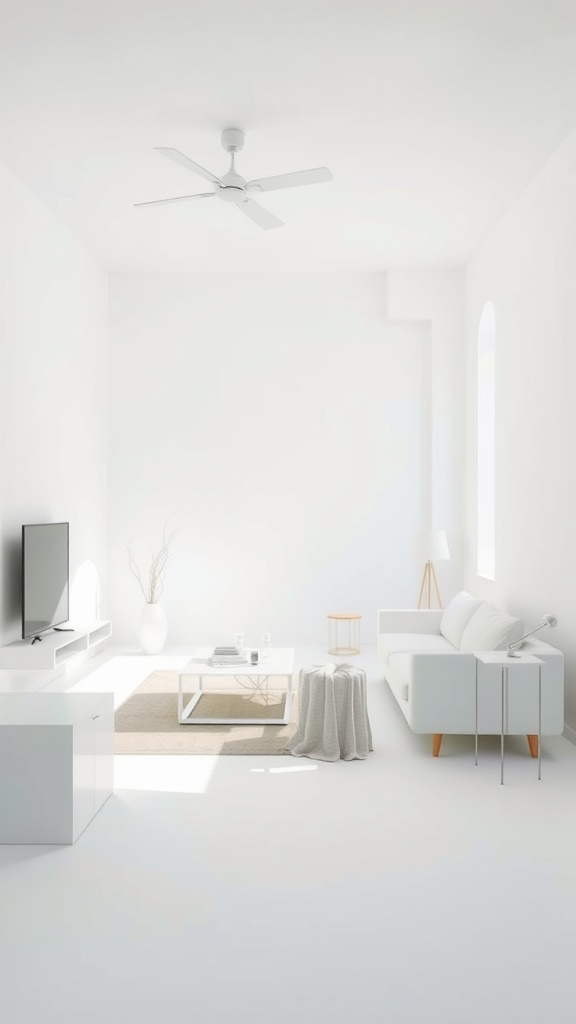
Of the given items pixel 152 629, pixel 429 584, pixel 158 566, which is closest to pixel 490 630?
pixel 429 584

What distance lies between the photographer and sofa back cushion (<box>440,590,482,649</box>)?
602cm

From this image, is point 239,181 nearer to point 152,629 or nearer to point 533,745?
point 533,745

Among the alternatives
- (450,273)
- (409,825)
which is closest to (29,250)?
(450,273)

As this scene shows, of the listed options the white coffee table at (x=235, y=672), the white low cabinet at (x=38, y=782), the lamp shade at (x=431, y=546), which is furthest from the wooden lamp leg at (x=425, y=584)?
the white low cabinet at (x=38, y=782)

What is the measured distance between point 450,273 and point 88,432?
3807mm

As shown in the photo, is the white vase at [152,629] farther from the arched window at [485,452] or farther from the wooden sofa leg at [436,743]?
the wooden sofa leg at [436,743]

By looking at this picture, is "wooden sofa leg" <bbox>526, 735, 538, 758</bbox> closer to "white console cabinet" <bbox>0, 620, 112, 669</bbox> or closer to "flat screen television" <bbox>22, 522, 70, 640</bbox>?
"white console cabinet" <bbox>0, 620, 112, 669</bbox>

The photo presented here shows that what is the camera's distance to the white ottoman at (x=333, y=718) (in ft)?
15.6

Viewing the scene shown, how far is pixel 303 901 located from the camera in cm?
300

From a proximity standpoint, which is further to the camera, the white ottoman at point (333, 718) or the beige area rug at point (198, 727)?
the beige area rug at point (198, 727)

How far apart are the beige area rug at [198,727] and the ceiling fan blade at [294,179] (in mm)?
3210

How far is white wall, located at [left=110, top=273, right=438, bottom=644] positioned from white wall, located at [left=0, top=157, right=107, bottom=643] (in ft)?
1.35

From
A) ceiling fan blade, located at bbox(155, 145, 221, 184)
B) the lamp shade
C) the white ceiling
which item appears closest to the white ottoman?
the lamp shade

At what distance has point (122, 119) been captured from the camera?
489 centimetres
